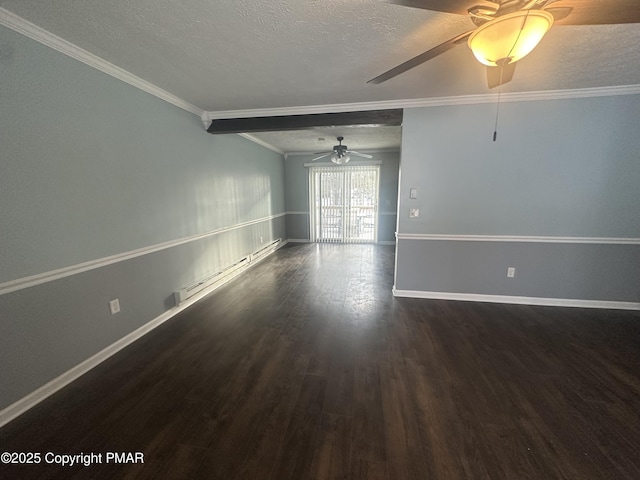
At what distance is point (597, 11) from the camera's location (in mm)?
1129

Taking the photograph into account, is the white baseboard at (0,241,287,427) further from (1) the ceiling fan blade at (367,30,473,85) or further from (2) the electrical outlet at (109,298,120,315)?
(1) the ceiling fan blade at (367,30,473,85)

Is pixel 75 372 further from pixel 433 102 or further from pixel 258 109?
pixel 433 102

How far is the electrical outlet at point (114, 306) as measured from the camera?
2.16 metres

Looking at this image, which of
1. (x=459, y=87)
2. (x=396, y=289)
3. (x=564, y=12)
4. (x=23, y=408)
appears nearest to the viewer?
(x=564, y=12)

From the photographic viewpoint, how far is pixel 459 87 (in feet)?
8.34

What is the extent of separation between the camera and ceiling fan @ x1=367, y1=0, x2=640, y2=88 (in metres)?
1.09

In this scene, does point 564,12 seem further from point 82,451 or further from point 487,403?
point 82,451

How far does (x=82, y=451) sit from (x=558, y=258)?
447cm

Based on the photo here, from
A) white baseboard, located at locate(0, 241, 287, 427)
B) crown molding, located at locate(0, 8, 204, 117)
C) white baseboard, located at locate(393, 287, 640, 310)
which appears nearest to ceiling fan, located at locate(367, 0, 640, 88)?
crown molding, located at locate(0, 8, 204, 117)

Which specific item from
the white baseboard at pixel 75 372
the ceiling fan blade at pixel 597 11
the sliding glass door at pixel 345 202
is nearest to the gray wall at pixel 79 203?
the white baseboard at pixel 75 372

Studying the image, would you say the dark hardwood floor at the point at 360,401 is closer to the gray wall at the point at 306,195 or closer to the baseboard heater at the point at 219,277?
the baseboard heater at the point at 219,277

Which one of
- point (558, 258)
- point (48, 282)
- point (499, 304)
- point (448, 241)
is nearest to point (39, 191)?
point (48, 282)

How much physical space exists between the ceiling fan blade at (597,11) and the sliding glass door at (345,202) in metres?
5.24

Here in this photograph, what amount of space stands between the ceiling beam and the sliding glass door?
3364mm
